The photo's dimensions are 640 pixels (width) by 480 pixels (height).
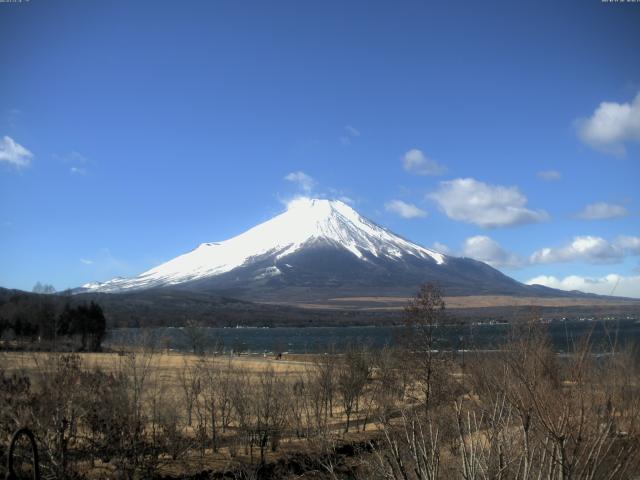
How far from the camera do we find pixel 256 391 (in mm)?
20062

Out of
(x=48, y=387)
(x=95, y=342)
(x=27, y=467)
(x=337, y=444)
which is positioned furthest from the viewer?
(x=95, y=342)

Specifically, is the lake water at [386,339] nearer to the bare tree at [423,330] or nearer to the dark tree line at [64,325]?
the bare tree at [423,330]

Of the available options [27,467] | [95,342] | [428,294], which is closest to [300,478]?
[27,467]

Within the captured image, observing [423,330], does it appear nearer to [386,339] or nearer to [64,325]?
[64,325]

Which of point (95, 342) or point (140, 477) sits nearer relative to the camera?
point (140, 477)

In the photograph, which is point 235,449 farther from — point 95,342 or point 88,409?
point 95,342

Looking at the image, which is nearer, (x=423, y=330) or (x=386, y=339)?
(x=423, y=330)

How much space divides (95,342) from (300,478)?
59738mm

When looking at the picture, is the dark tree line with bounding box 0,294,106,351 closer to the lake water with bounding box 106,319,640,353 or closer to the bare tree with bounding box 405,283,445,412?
the lake water with bounding box 106,319,640,353

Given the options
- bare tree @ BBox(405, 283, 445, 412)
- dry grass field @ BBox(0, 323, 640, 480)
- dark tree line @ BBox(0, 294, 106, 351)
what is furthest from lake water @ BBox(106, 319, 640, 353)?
dark tree line @ BBox(0, 294, 106, 351)

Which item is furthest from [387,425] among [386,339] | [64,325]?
[386,339]

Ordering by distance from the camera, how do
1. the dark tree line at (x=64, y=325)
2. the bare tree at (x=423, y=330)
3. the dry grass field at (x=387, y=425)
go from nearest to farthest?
the dry grass field at (x=387, y=425) → the bare tree at (x=423, y=330) → the dark tree line at (x=64, y=325)

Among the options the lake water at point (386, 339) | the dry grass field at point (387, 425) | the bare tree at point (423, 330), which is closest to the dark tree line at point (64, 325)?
the lake water at point (386, 339)

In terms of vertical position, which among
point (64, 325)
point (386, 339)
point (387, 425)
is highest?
point (387, 425)
